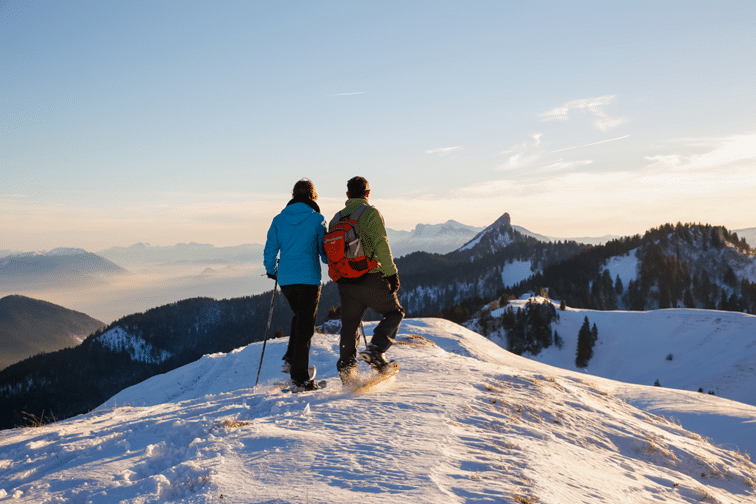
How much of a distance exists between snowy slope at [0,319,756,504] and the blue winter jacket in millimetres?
2056

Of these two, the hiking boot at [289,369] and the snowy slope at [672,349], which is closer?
the hiking boot at [289,369]

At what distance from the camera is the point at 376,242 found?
256 inches

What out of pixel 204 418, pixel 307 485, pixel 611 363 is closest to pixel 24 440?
pixel 204 418

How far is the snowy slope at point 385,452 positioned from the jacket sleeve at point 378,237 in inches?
87.6

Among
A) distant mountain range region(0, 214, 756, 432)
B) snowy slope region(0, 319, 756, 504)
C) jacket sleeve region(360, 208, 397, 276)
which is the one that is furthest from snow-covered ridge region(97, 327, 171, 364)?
jacket sleeve region(360, 208, 397, 276)

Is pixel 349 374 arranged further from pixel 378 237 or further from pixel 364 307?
pixel 378 237

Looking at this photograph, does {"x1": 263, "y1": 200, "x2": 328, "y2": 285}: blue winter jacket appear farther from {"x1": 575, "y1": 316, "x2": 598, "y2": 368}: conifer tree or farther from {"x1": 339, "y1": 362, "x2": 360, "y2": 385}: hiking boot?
{"x1": 575, "y1": 316, "x2": 598, "y2": 368}: conifer tree

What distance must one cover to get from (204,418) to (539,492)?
14.9 ft

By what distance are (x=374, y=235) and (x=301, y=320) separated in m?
1.97

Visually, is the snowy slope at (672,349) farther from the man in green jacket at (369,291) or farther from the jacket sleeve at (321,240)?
the jacket sleeve at (321,240)

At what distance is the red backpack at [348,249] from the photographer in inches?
255

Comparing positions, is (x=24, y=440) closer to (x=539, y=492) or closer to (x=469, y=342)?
(x=539, y=492)

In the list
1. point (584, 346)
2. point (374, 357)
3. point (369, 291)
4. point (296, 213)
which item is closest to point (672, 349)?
point (584, 346)

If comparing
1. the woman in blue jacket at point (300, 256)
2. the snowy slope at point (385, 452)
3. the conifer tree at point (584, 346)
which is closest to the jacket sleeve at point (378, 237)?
the woman in blue jacket at point (300, 256)
